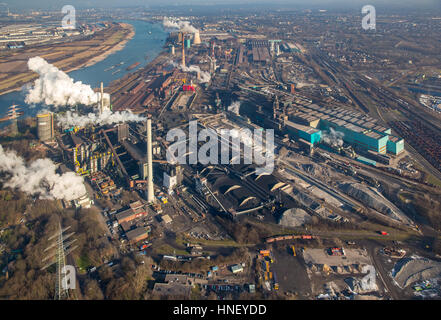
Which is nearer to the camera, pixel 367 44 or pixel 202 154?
pixel 202 154

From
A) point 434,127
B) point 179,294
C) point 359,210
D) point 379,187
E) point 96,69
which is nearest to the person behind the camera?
point 179,294

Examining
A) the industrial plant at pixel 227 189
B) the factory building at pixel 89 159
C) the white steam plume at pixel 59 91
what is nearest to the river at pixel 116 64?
the industrial plant at pixel 227 189

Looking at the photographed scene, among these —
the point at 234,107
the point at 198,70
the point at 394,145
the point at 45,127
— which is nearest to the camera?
the point at 394,145

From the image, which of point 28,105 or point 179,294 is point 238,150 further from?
point 28,105

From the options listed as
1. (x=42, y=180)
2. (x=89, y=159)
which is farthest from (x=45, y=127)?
(x=42, y=180)

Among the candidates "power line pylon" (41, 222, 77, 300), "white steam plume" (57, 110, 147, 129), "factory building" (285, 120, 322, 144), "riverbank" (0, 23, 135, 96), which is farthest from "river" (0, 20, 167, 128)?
"factory building" (285, 120, 322, 144)

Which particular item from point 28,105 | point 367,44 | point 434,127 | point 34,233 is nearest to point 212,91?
point 28,105

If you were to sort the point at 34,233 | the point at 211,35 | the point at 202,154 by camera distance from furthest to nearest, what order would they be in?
the point at 211,35, the point at 202,154, the point at 34,233

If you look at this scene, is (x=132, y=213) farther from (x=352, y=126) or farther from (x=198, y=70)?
(x=198, y=70)
